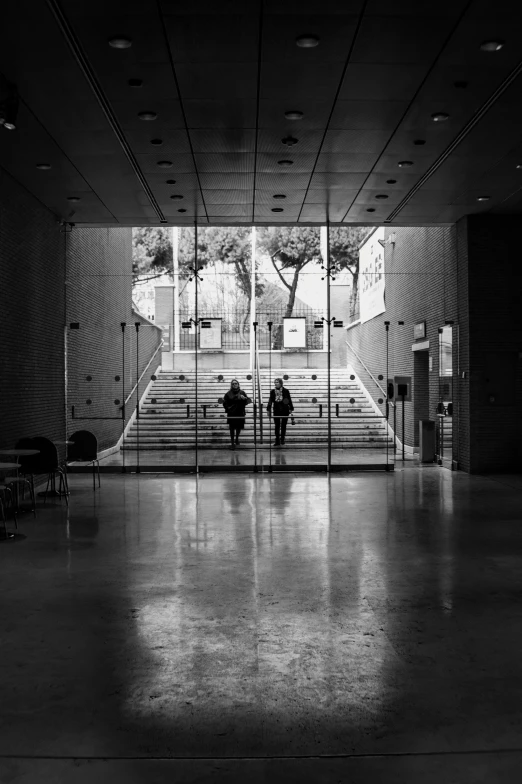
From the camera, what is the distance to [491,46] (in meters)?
5.65

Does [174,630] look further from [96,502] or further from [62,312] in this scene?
[62,312]

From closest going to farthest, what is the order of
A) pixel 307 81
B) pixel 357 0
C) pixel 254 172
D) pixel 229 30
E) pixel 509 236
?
pixel 357 0
pixel 229 30
pixel 307 81
pixel 254 172
pixel 509 236

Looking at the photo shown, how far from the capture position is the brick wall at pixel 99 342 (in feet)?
38.1

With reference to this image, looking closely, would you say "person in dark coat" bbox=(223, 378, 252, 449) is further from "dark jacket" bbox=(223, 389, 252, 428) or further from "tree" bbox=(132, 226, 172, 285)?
"tree" bbox=(132, 226, 172, 285)

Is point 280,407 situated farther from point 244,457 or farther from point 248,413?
point 244,457

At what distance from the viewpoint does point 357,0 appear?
4.94 metres

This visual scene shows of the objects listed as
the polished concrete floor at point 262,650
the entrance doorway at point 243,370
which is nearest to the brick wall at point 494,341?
the entrance doorway at point 243,370

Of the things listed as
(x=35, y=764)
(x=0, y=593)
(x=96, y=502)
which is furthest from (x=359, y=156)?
(x=35, y=764)

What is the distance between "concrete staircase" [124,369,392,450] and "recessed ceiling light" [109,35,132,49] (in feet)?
20.9

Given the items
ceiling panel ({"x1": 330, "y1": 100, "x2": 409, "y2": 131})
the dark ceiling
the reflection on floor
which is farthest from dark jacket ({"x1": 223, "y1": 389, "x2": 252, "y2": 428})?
ceiling panel ({"x1": 330, "y1": 100, "x2": 409, "y2": 131})

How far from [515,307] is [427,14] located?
6726 mm

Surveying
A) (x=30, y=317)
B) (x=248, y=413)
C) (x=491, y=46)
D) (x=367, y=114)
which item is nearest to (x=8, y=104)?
(x=367, y=114)

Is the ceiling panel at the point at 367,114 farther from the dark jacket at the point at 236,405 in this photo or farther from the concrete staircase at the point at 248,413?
the dark jacket at the point at 236,405

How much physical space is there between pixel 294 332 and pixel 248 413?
148 cm
